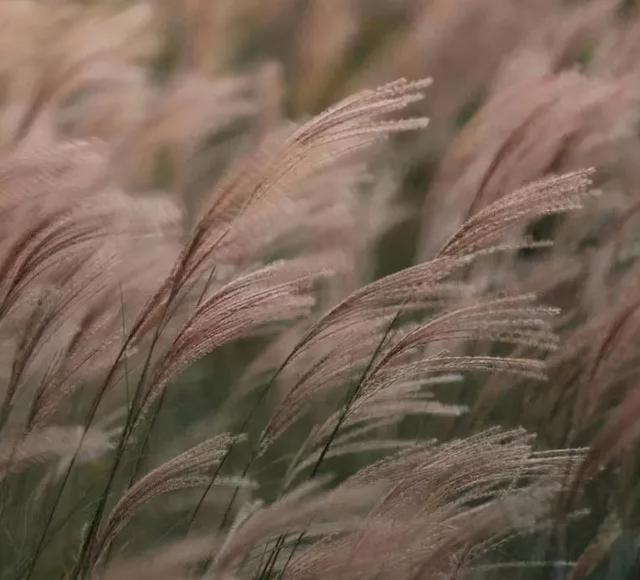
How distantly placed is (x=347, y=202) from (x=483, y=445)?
1.04ft

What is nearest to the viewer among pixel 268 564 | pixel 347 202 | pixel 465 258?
pixel 465 258

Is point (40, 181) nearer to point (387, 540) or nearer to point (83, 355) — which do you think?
point (83, 355)

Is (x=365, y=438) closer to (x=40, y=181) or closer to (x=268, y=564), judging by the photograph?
(x=268, y=564)

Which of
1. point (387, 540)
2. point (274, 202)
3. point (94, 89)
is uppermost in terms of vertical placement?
point (94, 89)

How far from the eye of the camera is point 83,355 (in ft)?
2.77

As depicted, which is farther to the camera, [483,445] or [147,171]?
[147,171]

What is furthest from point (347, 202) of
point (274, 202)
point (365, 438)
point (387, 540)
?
point (387, 540)

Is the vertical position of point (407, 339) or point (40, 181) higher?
point (40, 181)

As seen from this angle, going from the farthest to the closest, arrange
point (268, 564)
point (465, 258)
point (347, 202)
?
point (347, 202) < point (268, 564) < point (465, 258)

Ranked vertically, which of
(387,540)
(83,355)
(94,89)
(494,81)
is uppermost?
(94,89)

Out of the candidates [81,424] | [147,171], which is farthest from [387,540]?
[147,171]

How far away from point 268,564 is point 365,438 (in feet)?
0.71

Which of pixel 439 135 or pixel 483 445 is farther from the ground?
pixel 439 135

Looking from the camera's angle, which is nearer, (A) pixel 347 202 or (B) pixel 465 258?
(B) pixel 465 258
